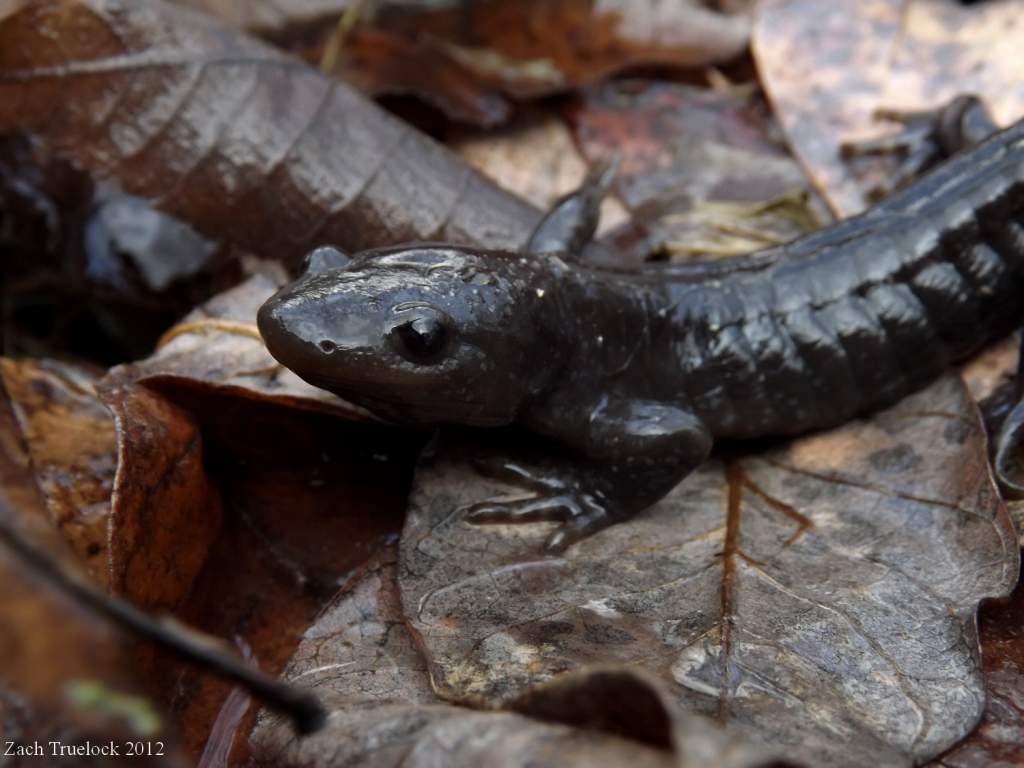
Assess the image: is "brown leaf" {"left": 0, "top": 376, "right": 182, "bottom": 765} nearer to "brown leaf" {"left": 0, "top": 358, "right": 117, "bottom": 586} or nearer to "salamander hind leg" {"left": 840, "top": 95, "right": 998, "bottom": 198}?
"brown leaf" {"left": 0, "top": 358, "right": 117, "bottom": 586}

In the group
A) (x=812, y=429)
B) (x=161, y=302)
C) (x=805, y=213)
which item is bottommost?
(x=161, y=302)

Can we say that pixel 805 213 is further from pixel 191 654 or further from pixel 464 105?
pixel 191 654

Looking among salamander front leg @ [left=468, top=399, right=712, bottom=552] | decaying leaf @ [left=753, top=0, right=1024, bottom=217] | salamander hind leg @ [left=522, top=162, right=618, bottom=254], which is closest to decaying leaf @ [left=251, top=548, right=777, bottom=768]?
salamander front leg @ [left=468, top=399, right=712, bottom=552]

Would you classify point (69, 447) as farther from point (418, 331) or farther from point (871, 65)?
point (871, 65)

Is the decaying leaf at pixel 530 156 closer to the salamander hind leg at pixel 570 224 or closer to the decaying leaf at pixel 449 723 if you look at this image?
the salamander hind leg at pixel 570 224

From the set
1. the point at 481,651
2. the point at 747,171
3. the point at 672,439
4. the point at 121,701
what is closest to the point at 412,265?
the point at 672,439

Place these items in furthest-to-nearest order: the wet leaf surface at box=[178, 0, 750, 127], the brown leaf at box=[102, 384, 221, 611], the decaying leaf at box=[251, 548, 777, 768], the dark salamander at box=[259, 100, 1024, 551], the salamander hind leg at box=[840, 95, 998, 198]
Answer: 1. the wet leaf surface at box=[178, 0, 750, 127]
2. the salamander hind leg at box=[840, 95, 998, 198]
3. the dark salamander at box=[259, 100, 1024, 551]
4. the brown leaf at box=[102, 384, 221, 611]
5. the decaying leaf at box=[251, 548, 777, 768]

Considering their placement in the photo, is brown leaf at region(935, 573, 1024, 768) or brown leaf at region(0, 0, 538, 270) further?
brown leaf at region(0, 0, 538, 270)
